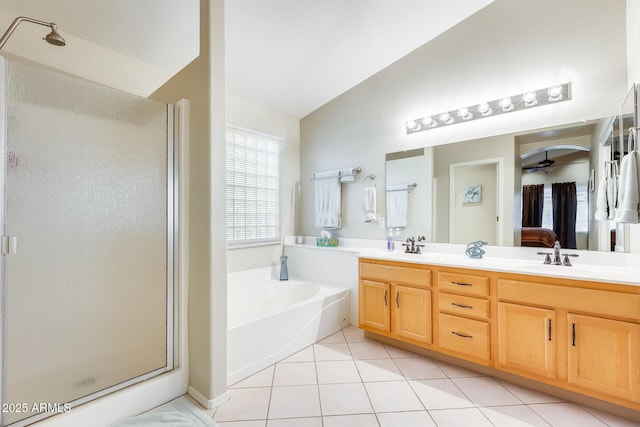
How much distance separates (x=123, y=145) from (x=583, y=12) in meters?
3.34

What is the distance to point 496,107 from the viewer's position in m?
2.51

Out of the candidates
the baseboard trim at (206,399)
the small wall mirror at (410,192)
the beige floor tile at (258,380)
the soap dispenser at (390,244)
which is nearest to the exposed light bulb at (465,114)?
the small wall mirror at (410,192)

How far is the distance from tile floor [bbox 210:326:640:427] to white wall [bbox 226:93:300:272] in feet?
4.45

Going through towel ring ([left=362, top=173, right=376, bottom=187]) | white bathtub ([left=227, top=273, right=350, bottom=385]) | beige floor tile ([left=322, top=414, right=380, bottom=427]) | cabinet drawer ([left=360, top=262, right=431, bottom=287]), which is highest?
towel ring ([left=362, top=173, right=376, bottom=187])

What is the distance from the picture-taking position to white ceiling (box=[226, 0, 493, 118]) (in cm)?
231

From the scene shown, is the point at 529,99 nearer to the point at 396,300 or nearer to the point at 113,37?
the point at 396,300

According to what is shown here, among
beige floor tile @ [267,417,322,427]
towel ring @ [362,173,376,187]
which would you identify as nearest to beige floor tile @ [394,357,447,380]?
beige floor tile @ [267,417,322,427]

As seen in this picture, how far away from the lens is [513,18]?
7.97 ft

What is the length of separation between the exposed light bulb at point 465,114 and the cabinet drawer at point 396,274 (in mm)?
1467

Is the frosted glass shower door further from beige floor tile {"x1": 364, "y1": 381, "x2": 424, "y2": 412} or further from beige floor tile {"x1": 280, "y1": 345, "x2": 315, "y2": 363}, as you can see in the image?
beige floor tile {"x1": 364, "y1": 381, "x2": 424, "y2": 412}

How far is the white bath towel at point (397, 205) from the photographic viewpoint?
120 inches

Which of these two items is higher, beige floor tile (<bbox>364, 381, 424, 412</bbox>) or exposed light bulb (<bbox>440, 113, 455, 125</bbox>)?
exposed light bulb (<bbox>440, 113, 455, 125</bbox>)

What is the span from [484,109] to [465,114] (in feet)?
0.51

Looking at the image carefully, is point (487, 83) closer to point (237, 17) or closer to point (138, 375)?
point (237, 17)
